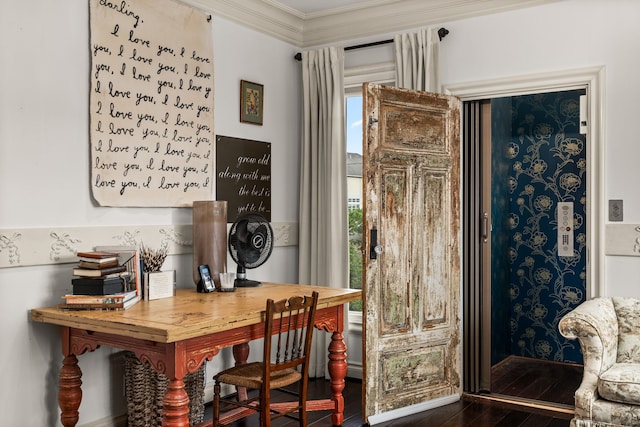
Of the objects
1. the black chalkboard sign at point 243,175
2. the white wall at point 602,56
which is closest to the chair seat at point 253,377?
the black chalkboard sign at point 243,175

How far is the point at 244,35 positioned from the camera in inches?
169

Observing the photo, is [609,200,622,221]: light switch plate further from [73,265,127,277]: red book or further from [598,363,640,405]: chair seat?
[73,265,127,277]: red book

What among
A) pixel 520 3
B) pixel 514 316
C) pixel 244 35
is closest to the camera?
pixel 520 3

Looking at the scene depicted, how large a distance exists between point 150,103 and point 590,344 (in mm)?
2681

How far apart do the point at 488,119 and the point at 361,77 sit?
96cm

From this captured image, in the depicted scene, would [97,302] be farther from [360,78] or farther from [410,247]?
[360,78]

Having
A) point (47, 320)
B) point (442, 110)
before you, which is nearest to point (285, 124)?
point (442, 110)

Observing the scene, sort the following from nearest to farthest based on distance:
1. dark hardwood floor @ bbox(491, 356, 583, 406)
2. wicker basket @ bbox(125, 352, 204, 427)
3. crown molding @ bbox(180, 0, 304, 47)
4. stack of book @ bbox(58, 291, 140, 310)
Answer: stack of book @ bbox(58, 291, 140, 310), wicker basket @ bbox(125, 352, 204, 427), crown molding @ bbox(180, 0, 304, 47), dark hardwood floor @ bbox(491, 356, 583, 406)

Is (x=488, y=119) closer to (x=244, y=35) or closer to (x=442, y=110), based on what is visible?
(x=442, y=110)

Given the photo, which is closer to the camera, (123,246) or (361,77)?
(123,246)

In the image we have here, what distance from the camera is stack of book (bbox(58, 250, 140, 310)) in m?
2.80

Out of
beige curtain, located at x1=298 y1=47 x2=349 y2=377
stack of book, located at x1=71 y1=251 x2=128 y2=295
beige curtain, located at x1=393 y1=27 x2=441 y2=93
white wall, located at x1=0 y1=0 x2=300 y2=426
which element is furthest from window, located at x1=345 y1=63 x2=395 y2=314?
stack of book, located at x1=71 y1=251 x2=128 y2=295

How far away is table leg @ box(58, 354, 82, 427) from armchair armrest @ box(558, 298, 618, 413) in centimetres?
237

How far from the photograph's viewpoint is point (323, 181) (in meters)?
4.59
